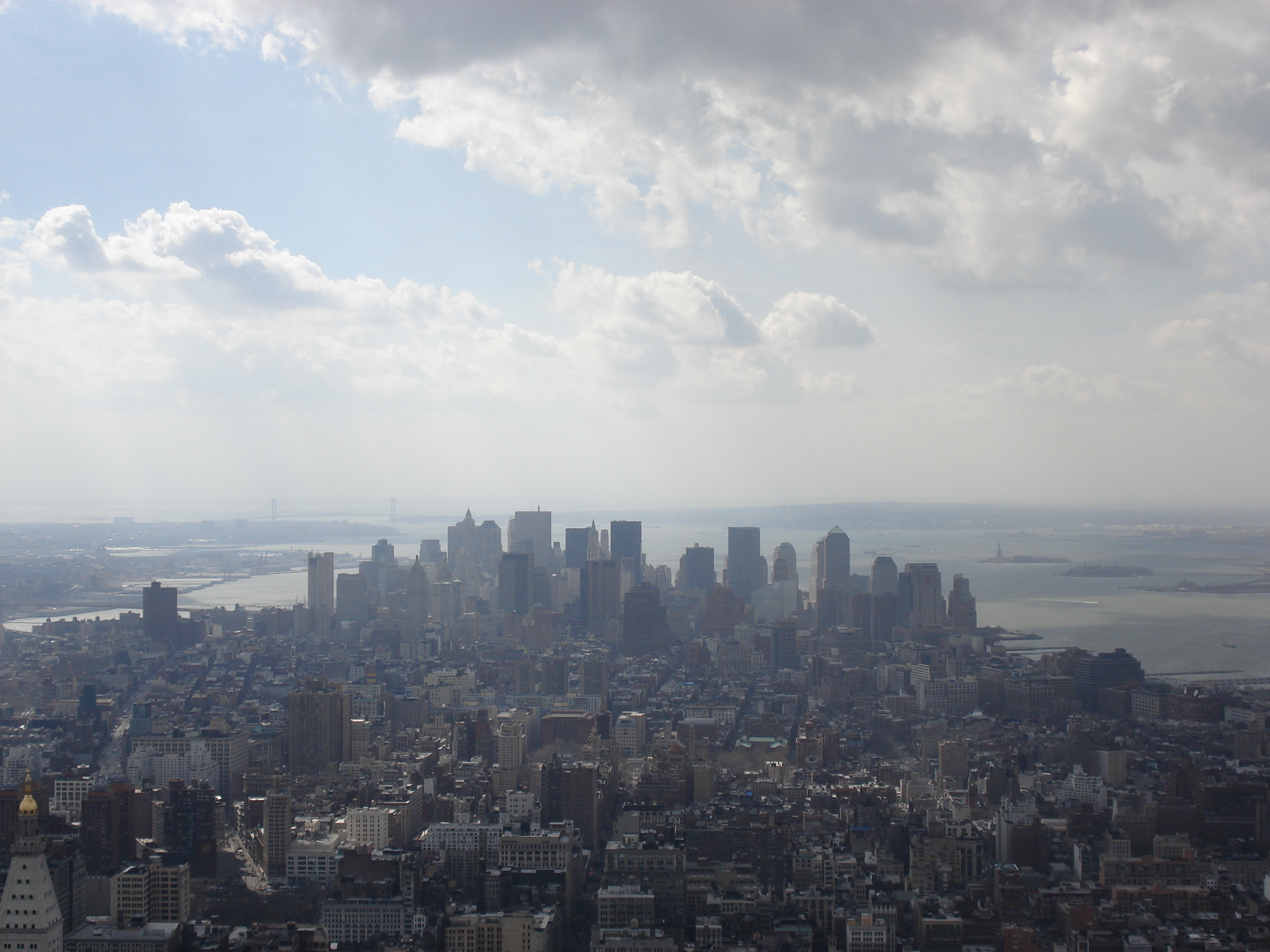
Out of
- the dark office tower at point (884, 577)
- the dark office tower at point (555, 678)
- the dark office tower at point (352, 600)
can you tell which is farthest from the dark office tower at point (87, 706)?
the dark office tower at point (884, 577)

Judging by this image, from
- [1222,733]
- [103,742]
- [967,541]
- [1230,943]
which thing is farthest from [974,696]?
[967,541]

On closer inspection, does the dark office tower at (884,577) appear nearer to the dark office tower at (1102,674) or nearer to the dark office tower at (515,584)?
the dark office tower at (515,584)

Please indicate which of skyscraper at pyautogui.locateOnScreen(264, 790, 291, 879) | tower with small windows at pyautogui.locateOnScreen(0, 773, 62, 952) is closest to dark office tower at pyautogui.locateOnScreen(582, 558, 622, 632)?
skyscraper at pyautogui.locateOnScreen(264, 790, 291, 879)

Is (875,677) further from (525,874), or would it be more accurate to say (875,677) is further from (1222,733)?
(525,874)

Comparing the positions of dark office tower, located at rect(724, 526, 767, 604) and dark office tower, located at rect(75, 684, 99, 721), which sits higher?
dark office tower, located at rect(724, 526, 767, 604)

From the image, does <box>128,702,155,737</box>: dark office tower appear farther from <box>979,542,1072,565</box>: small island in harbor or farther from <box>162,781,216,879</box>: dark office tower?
<box>979,542,1072,565</box>: small island in harbor

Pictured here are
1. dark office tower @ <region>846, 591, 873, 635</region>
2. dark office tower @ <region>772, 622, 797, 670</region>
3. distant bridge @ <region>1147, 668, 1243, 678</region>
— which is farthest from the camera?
dark office tower @ <region>846, 591, 873, 635</region>

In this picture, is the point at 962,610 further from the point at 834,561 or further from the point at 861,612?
the point at 834,561
